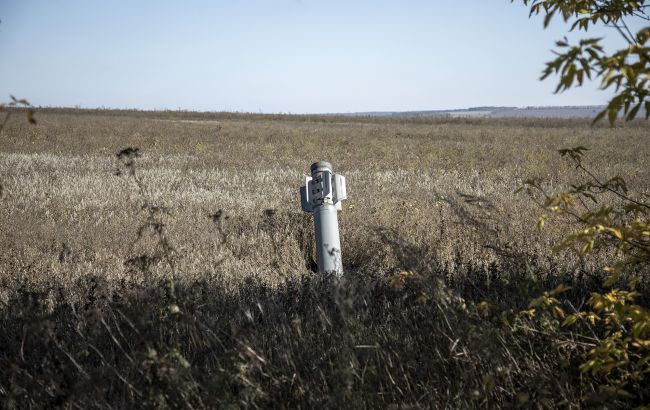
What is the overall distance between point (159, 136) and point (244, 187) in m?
12.4

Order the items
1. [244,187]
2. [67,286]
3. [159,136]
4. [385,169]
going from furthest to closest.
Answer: [159,136], [385,169], [244,187], [67,286]

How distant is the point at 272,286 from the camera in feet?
15.6

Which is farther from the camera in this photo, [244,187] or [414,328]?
[244,187]

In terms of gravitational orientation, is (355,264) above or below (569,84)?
below

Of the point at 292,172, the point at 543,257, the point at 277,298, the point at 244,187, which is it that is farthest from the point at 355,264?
the point at 292,172

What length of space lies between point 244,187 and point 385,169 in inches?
168

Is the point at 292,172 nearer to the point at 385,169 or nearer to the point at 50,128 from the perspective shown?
the point at 385,169

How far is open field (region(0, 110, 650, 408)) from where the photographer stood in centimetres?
266

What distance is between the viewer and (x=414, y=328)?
3.47 m

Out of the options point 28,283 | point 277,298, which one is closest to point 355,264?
point 277,298

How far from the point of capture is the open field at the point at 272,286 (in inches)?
105

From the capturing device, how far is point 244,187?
10.2m

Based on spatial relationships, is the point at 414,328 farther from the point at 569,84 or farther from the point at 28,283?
the point at 28,283

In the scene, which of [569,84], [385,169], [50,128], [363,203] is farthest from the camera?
[50,128]
